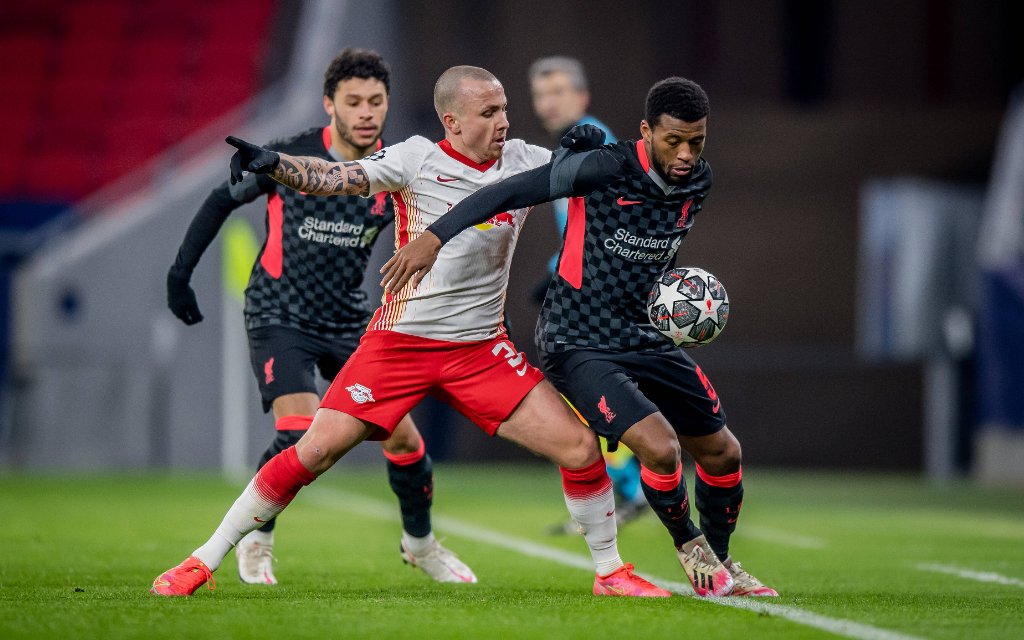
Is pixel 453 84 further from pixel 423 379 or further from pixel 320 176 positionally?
pixel 423 379

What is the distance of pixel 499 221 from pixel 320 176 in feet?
2.44

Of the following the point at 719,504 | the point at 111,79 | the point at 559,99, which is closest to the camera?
the point at 719,504

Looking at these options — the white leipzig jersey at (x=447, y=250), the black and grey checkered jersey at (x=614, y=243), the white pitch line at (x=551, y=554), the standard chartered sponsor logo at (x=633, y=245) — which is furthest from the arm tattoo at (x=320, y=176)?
the white pitch line at (x=551, y=554)

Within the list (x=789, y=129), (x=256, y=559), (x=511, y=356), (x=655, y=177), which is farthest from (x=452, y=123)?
(x=789, y=129)

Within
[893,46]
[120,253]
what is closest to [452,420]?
[120,253]

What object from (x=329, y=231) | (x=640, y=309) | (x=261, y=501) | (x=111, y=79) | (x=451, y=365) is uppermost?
(x=111, y=79)

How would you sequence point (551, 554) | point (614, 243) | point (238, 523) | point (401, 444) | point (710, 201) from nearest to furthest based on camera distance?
point (238, 523) < point (614, 243) < point (401, 444) < point (551, 554) < point (710, 201)

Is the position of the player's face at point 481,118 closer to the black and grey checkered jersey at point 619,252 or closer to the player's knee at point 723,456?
the black and grey checkered jersey at point 619,252

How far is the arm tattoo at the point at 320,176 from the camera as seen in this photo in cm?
554

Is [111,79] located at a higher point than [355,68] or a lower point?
higher

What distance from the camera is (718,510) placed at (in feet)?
20.6

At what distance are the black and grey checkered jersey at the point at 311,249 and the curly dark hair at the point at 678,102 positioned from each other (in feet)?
4.99

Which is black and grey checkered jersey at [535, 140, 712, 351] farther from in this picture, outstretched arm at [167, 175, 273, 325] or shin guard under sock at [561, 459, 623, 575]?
outstretched arm at [167, 175, 273, 325]

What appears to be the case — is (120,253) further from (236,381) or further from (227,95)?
(227,95)
